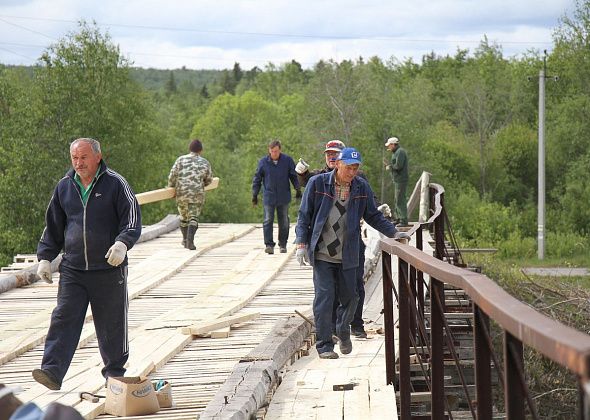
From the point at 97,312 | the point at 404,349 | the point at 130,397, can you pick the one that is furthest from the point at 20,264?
the point at 404,349

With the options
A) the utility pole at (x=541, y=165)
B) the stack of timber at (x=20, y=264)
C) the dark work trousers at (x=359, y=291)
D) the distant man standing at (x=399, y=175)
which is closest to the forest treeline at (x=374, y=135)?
the utility pole at (x=541, y=165)

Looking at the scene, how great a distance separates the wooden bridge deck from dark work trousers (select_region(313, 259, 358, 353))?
213 millimetres

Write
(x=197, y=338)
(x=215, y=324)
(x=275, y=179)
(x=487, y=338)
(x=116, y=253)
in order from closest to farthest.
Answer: (x=487, y=338) → (x=116, y=253) → (x=197, y=338) → (x=215, y=324) → (x=275, y=179)

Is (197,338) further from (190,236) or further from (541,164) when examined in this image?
(541,164)

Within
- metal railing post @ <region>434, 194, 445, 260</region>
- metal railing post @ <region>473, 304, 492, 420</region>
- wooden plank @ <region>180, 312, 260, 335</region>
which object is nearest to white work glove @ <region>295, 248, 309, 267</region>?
wooden plank @ <region>180, 312, 260, 335</region>

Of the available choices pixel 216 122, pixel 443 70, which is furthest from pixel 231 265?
pixel 216 122

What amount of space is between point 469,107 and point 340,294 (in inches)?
2564

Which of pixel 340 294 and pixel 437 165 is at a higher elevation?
pixel 340 294

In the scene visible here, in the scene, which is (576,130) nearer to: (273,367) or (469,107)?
(469,107)

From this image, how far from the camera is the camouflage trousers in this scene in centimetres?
1659

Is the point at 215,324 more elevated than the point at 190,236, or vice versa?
the point at 215,324

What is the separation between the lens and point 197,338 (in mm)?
10008

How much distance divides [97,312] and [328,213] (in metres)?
1.86

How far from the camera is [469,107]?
73000 mm
